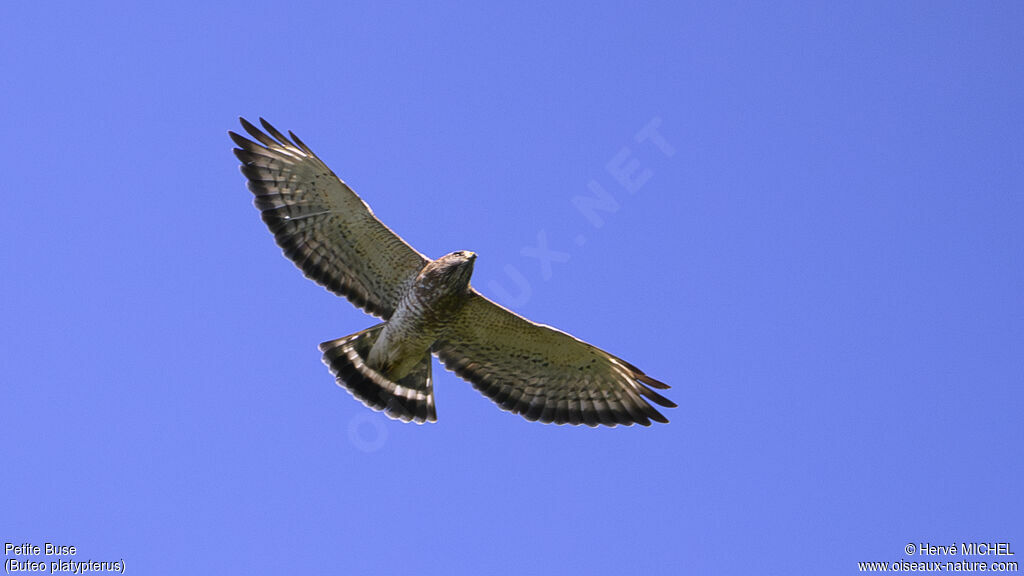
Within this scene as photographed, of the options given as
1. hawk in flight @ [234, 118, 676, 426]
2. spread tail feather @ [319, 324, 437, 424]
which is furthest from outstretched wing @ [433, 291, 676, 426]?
spread tail feather @ [319, 324, 437, 424]

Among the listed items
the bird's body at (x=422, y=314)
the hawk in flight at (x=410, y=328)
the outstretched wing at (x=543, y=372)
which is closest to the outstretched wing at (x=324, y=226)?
the hawk in flight at (x=410, y=328)

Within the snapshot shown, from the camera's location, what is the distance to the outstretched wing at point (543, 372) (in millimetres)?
9648

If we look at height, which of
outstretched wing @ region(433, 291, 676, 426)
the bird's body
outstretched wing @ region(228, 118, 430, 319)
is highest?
outstretched wing @ region(228, 118, 430, 319)

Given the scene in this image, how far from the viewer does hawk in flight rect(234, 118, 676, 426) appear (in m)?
9.32

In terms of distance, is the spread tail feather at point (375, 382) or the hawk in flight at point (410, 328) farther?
the spread tail feather at point (375, 382)

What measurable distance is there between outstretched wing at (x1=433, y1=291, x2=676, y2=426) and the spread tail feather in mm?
428

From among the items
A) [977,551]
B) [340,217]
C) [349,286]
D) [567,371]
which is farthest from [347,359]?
[977,551]

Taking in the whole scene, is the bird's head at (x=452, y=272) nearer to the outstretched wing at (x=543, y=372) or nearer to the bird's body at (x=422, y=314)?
the bird's body at (x=422, y=314)

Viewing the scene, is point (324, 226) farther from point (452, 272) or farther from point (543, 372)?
point (543, 372)

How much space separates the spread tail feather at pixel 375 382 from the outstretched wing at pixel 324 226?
0.43 meters

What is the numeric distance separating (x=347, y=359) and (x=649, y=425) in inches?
134

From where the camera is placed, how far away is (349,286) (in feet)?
32.2

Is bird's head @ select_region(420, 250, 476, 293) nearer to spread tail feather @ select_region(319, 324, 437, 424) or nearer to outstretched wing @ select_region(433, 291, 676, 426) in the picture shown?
outstretched wing @ select_region(433, 291, 676, 426)

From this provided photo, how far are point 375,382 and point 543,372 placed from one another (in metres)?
1.87
